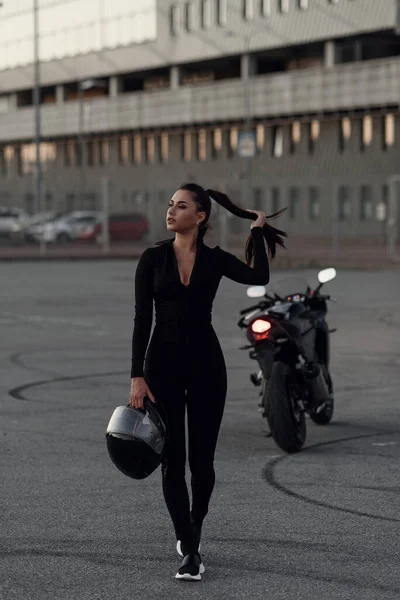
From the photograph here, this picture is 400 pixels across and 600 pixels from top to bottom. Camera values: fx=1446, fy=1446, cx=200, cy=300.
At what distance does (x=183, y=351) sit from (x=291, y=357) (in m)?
3.64

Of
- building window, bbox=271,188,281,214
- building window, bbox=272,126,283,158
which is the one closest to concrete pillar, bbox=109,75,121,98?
building window, bbox=272,126,283,158

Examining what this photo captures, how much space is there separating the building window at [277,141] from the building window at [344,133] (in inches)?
190

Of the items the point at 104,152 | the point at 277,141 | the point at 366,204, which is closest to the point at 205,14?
the point at 277,141

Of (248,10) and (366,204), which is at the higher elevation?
(248,10)

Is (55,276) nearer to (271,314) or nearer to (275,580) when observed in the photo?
(271,314)

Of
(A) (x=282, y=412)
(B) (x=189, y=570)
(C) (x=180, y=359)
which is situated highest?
(C) (x=180, y=359)

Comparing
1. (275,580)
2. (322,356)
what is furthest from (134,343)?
(322,356)

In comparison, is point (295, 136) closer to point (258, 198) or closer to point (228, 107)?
point (258, 198)

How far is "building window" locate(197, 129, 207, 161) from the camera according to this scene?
265 feet

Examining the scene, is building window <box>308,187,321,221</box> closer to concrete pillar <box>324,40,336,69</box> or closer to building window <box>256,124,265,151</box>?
building window <box>256,124,265,151</box>

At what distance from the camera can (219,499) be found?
297 inches

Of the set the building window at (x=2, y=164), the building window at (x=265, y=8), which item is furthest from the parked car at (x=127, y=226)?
the building window at (x=2, y=164)

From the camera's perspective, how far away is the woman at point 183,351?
5.80 m

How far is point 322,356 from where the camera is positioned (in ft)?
33.6
